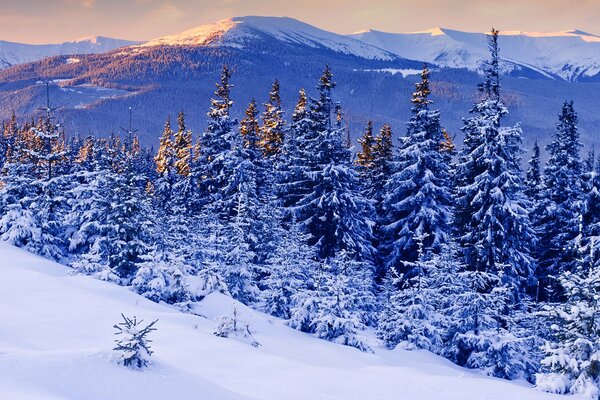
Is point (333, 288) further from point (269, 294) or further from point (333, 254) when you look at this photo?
point (333, 254)

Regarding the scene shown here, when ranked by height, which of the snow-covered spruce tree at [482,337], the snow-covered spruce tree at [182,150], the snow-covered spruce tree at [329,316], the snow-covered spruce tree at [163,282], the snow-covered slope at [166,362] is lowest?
the snow-covered spruce tree at [482,337]

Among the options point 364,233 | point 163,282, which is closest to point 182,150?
point 364,233

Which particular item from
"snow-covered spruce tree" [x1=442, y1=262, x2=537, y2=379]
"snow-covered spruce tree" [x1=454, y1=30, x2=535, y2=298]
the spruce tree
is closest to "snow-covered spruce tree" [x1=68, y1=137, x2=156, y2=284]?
"snow-covered spruce tree" [x1=442, y1=262, x2=537, y2=379]

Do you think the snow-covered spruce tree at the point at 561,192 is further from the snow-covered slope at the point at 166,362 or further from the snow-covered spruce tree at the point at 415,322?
the snow-covered slope at the point at 166,362

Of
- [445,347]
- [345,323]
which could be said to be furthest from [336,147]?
[345,323]

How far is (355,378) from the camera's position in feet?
31.9

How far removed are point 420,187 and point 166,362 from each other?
83.0ft

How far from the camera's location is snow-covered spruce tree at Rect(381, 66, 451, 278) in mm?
31000

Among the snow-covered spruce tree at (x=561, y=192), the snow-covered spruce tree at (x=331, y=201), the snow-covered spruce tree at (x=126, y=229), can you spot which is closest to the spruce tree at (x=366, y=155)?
the snow-covered spruce tree at (x=331, y=201)

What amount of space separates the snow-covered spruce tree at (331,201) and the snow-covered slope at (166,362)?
1564 centimetres

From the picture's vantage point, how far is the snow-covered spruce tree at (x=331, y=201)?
1235 inches

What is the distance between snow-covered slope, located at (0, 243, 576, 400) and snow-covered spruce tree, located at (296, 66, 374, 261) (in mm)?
15640

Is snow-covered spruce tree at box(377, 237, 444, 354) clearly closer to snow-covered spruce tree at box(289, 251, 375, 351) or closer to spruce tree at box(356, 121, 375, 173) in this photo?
snow-covered spruce tree at box(289, 251, 375, 351)

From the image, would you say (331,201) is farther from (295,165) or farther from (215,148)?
(215,148)
